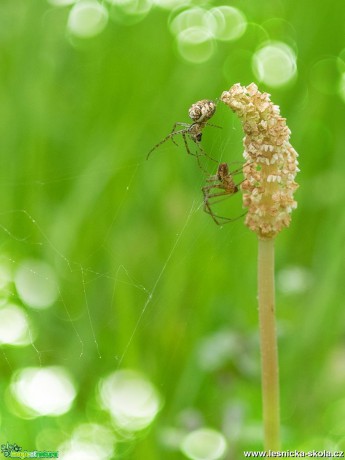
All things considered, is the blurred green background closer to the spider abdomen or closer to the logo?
the logo

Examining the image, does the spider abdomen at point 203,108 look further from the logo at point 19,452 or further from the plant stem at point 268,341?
the logo at point 19,452

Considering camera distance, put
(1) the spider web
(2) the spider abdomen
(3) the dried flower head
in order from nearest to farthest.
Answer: (3) the dried flower head, (2) the spider abdomen, (1) the spider web

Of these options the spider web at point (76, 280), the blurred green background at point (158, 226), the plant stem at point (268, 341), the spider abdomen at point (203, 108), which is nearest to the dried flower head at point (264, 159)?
the plant stem at point (268, 341)

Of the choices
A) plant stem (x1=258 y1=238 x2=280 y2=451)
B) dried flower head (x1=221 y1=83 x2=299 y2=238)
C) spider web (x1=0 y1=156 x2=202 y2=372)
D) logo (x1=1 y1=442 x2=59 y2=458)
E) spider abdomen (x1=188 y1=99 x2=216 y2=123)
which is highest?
spider web (x1=0 y1=156 x2=202 y2=372)

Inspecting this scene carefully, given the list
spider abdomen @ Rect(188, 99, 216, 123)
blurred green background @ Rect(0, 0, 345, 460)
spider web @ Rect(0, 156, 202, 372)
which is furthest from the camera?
Answer: spider web @ Rect(0, 156, 202, 372)

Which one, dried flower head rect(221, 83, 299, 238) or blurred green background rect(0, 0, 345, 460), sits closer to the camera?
dried flower head rect(221, 83, 299, 238)

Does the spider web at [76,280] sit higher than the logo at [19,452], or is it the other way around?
the spider web at [76,280]

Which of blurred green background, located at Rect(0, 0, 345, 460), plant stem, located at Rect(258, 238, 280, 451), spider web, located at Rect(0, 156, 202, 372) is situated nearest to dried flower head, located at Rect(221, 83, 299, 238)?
plant stem, located at Rect(258, 238, 280, 451)
